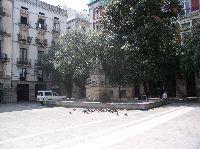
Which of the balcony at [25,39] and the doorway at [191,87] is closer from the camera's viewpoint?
the doorway at [191,87]

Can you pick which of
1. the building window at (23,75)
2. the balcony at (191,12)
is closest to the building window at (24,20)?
the building window at (23,75)

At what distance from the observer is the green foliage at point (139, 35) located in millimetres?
26266

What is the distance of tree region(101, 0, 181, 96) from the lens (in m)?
26.3

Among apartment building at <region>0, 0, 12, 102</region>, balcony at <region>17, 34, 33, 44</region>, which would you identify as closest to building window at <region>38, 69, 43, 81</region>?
balcony at <region>17, 34, 33, 44</region>

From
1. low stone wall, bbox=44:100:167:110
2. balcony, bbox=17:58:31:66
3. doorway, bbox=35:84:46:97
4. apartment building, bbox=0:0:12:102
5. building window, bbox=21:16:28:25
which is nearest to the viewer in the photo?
low stone wall, bbox=44:100:167:110

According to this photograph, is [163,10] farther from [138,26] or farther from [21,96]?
[21,96]

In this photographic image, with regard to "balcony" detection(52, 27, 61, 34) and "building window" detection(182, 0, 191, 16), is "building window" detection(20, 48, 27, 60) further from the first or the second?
"building window" detection(182, 0, 191, 16)

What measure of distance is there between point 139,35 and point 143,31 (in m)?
0.68

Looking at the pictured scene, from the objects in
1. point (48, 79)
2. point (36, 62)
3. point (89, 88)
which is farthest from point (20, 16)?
point (89, 88)

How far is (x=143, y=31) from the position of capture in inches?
1027

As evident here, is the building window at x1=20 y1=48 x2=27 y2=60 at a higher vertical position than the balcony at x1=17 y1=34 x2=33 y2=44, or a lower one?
lower

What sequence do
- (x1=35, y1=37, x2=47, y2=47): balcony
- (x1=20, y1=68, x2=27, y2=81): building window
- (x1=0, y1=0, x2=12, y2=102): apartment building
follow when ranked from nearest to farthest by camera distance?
(x1=0, y1=0, x2=12, y2=102): apartment building < (x1=20, y1=68, x2=27, y2=81): building window < (x1=35, y1=37, x2=47, y2=47): balcony

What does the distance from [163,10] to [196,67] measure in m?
6.63

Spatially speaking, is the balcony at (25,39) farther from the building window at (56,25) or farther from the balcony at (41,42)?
the building window at (56,25)
